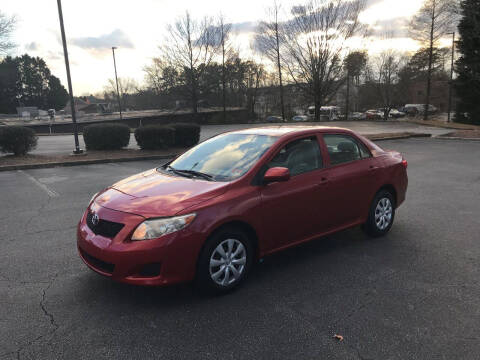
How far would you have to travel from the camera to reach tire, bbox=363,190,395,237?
4.97 m

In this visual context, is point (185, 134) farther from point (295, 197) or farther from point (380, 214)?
point (295, 197)

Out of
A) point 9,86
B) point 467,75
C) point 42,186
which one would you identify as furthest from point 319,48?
point 9,86

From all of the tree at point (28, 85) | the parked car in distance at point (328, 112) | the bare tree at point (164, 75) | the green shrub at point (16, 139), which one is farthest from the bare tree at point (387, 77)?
the tree at point (28, 85)

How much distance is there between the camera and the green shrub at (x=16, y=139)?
12.5m

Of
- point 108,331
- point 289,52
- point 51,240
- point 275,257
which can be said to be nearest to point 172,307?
point 108,331

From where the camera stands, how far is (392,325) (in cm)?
304

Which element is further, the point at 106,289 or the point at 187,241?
the point at 106,289

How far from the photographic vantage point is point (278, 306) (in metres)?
3.34

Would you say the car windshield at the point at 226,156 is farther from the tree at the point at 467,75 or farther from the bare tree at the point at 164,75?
the bare tree at the point at 164,75

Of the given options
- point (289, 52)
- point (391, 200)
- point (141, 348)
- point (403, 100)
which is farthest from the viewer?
point (403, 100)

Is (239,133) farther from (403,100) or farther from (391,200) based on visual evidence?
(403,100)

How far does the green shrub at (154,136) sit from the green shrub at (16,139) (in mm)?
3714

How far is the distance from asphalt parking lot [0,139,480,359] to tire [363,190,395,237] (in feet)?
0.49

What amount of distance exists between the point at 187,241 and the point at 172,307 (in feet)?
2.09
